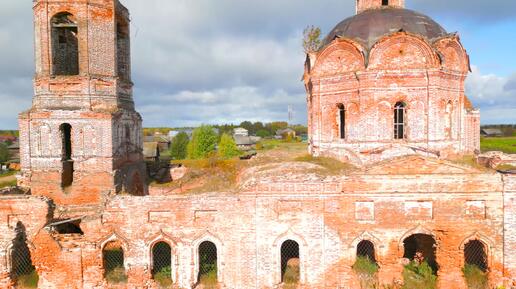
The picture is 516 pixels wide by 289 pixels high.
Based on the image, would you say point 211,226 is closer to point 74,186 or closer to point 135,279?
point 135,279

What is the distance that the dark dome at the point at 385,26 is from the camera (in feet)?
50.6

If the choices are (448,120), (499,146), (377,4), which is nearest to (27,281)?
(448,120)

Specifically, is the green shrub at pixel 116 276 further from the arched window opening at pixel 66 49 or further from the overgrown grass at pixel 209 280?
the arched window opening at pixel 66 49

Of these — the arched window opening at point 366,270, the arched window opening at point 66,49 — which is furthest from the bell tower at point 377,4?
the arched window opening at point 66,49

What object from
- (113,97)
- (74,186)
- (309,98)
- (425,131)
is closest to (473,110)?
(425,131)

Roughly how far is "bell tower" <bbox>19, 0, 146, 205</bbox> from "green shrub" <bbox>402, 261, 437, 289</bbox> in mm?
10929

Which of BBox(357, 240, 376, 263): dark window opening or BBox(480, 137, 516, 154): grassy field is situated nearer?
BBox(357, 240, 376, 263): dark window opening

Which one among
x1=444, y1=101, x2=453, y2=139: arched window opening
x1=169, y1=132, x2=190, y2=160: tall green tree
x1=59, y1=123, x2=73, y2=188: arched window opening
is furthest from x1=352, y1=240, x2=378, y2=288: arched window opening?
x1=169, y1=132, x2=190, y2=160: tall green tree

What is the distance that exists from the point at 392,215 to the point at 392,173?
1302 millimetres

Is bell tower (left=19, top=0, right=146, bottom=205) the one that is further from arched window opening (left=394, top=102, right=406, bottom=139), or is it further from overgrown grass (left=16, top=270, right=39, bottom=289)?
arched window opening (left=394, top=102, right=406, bottom=139)

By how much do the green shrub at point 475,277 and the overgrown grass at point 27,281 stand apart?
13927 millimetres

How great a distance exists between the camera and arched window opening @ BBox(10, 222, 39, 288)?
1195 cm

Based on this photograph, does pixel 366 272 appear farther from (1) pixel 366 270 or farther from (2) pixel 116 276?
(2) pixel 116 276

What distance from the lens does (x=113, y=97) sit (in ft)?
50.0
